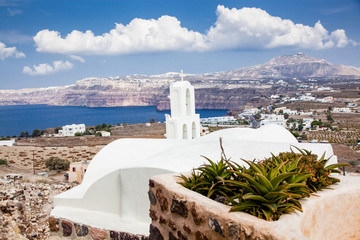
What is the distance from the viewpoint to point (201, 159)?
5.84 m

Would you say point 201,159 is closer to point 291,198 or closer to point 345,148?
point 291,198

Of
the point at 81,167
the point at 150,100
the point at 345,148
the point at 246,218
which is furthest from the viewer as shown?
the point at 150,100

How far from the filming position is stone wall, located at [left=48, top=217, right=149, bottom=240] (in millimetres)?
5707

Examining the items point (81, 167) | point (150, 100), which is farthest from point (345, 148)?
point (150, 100)

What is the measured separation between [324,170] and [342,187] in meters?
0.19

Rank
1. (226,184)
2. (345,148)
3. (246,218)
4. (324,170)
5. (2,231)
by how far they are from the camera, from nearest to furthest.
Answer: (246,218) < (226,184) < (324,170) < (2,231) < (345,148)

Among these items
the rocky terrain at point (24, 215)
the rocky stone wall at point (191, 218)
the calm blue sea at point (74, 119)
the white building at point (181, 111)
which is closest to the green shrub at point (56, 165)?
the rocky terrain at point (24, 215)

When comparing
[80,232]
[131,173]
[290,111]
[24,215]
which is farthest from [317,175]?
[290,111]

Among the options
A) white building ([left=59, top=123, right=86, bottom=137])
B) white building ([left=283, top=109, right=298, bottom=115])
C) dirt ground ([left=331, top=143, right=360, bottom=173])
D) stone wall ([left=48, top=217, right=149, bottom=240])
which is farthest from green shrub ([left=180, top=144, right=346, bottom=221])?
white building ([left=283, top=109, right=298, bottom=115])

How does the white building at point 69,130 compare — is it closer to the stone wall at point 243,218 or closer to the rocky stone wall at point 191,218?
the rocky stone wall at point 191,218

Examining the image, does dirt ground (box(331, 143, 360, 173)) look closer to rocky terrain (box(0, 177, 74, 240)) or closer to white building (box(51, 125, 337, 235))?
white building (box(51, 125, 337, 235))

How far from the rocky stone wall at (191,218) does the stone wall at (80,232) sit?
9.65 feet

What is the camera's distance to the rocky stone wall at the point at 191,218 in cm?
193

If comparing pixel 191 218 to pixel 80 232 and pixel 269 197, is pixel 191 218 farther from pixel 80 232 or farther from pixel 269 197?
pixel 80 232
